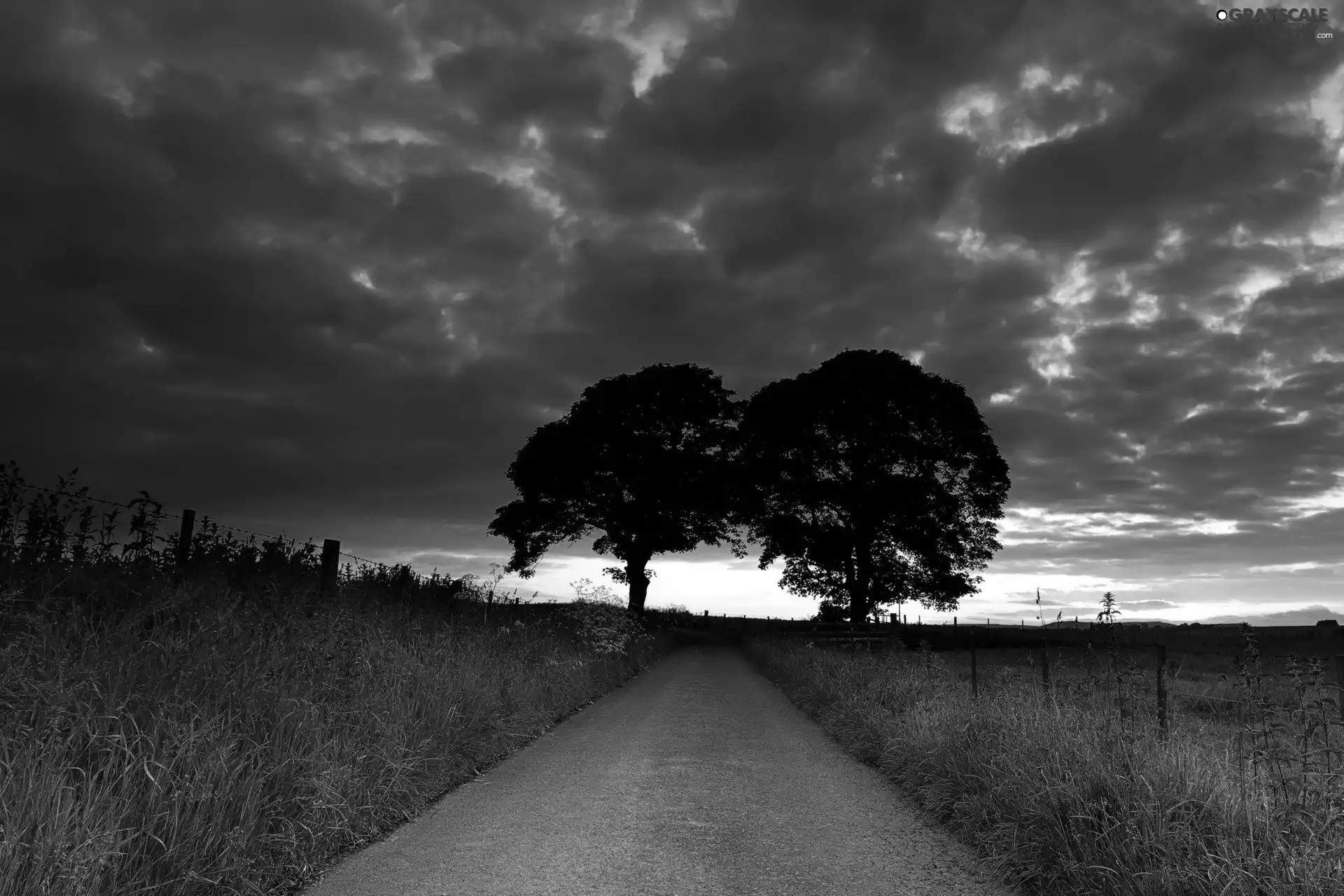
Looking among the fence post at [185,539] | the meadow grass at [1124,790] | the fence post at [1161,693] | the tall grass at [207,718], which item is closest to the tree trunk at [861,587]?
the meadow grass at [1124,790]

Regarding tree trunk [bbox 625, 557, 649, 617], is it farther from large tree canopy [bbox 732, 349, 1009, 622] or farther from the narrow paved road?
the narrow paved road

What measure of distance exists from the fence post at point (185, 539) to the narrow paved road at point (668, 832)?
4.63 metres

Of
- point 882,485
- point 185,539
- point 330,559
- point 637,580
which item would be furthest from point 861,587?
point 185,539

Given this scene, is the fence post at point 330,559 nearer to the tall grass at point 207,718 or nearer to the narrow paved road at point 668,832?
the tall grass at point 207,718

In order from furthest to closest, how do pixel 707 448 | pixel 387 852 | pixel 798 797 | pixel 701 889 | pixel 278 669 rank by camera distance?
pixel 707 448
pixel 798 797
pixel 278 669
pixel 387 852
pixel 701 889

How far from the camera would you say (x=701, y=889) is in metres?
4.93

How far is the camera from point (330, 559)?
38.5 feet

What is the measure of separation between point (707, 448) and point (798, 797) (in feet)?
98.6

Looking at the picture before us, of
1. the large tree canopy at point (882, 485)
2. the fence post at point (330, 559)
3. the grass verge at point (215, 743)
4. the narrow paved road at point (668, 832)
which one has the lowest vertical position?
the narrow paved road at point (668, 832)

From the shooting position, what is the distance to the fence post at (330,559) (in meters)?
11.4

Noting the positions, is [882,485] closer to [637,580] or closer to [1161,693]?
[637,580]

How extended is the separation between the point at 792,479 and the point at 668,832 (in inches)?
1062

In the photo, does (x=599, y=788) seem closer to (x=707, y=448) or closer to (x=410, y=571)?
(x=410, y=571)

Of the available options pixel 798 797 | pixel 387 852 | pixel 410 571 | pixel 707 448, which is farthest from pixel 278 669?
pixel 707 448
